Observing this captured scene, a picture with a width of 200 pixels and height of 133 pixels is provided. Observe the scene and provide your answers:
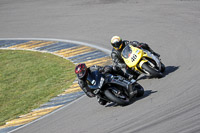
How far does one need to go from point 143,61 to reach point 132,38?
5.21m

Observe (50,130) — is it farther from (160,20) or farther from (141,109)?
(160,20)

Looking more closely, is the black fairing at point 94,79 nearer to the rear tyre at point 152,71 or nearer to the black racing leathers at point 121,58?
the rear tyre at point 152,71

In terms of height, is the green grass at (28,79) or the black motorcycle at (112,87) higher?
the black motorcycle at (112,87)

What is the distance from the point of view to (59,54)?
1733cm

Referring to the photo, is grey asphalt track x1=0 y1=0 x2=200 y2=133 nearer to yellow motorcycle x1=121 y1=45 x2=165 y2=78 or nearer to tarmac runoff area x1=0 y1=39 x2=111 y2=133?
yellow motorcycle x1=121 y1=45 x2=165 y2=78

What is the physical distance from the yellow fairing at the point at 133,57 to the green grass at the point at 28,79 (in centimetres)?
322

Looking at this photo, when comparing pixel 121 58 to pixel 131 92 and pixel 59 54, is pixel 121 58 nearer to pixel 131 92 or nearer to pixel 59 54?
pixel 131 92

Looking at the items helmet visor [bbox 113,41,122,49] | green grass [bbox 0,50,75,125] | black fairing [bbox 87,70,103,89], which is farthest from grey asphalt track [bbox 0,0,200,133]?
green grass [bbox 0,50,75,125]

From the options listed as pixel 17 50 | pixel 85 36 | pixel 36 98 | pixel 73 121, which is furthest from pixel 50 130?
pixel 17 50

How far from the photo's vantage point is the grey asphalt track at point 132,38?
8578mm

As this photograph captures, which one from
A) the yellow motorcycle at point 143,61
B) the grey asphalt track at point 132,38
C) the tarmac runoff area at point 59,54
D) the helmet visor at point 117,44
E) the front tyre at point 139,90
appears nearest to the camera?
the grey asphalt track at point 132,38

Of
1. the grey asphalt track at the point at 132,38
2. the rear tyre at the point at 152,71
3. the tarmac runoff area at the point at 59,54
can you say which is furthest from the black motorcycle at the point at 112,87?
the tarmac runoff area at the point at 59,54

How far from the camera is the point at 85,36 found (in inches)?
715

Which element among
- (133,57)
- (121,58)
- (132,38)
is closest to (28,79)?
(132,38)
